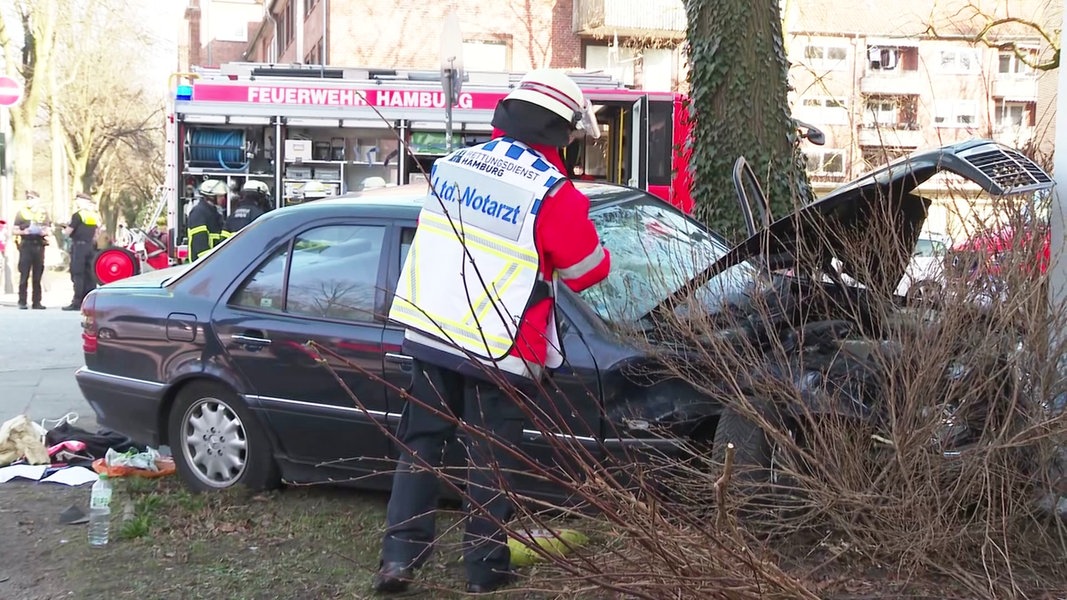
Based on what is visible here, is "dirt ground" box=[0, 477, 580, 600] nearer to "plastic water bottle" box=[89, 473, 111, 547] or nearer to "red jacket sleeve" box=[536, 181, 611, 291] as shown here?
"plastic water bottle" box=[89, 473, 111, 547]

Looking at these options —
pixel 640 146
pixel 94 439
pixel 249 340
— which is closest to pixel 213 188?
pixel 640 146

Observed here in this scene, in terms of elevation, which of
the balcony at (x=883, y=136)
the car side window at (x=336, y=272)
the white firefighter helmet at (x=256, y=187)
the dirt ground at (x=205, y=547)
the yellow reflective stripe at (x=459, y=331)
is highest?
the white firefighter helmet at (x=256, y=187)

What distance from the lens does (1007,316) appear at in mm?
3059

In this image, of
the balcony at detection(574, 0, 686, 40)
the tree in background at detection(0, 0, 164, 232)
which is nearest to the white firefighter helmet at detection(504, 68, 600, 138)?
the balcony at detection(574, 0, 686, 40)

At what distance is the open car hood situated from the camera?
332cm

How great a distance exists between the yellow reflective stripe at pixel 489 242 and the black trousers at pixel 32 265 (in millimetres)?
14812

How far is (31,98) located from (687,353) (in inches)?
1265

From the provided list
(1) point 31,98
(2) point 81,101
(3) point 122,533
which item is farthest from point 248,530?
(2) point 81,101

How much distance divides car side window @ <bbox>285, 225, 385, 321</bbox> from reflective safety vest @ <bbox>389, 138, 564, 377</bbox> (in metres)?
1.16

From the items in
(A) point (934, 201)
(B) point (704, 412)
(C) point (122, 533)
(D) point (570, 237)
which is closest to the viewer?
(A) point (934, 201)

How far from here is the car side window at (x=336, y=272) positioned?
5.10 meters

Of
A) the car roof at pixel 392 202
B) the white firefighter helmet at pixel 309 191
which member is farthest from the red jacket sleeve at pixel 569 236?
the white firefighter helmet at pixel 309 191

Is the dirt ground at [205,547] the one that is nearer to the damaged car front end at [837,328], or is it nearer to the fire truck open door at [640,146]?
the damaged car front end at [837,328]

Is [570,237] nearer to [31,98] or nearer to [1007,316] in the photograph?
[1007,316]
